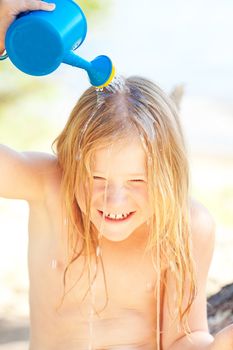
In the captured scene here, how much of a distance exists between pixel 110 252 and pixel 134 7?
364cm

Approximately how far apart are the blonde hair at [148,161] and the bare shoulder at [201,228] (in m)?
0.05

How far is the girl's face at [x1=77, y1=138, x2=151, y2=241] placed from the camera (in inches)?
54.7

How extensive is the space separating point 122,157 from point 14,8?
37cm

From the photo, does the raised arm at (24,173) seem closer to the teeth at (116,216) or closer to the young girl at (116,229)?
the young girl at (116,229)

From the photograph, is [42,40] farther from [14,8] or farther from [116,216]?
[116,216]

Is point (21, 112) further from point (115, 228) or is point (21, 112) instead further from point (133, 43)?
point (115, 228)

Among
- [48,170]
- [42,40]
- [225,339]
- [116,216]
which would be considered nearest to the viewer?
[42,40]

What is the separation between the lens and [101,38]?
15.6ft

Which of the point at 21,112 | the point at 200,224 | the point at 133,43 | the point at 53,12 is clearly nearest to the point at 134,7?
the point at 133,43

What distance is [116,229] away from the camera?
145cm

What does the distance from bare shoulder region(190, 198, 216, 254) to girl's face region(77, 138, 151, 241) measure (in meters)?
0.18

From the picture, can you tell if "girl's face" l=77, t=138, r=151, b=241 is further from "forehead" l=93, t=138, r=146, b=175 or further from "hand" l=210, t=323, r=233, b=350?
"hand" l=210, t=323, r=233, b=350

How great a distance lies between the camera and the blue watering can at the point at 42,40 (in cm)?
114

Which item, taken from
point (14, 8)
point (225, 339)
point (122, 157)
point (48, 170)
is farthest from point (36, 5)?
point (225, 339)
